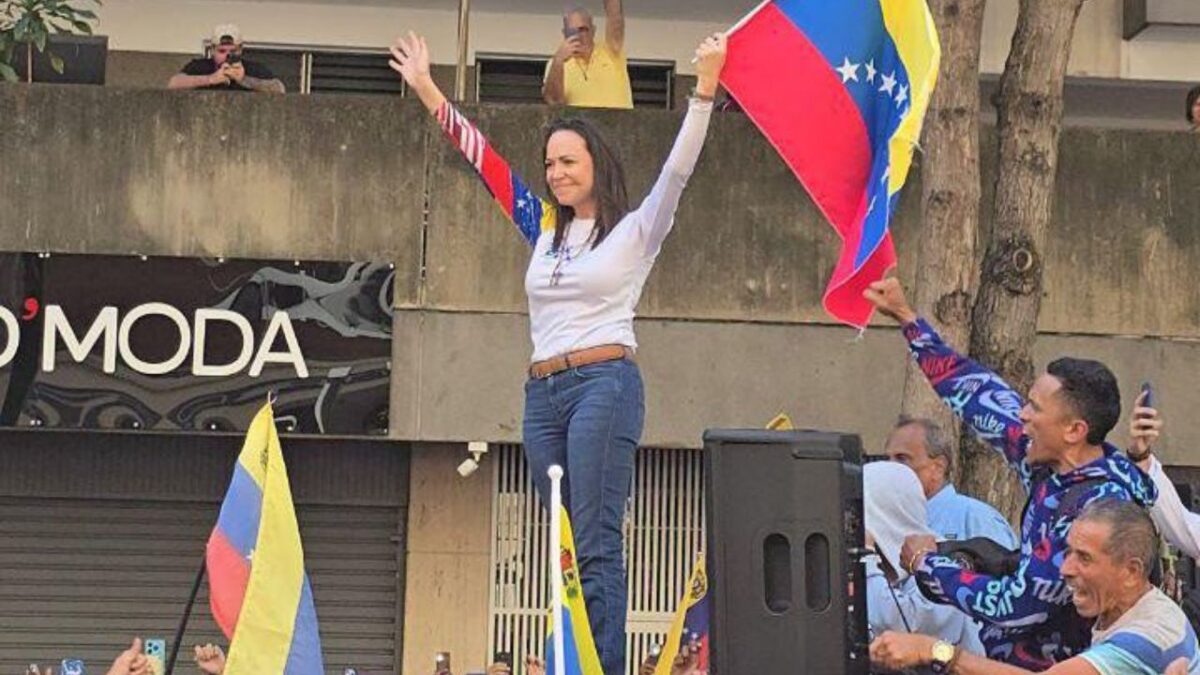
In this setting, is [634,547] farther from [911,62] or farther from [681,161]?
[681,161]

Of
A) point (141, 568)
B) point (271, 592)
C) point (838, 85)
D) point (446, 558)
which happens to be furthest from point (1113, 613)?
point (141, 568)

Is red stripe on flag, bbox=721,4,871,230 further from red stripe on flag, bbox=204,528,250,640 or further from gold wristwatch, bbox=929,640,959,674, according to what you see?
red stripe on flag, bbox=204,528,250,640

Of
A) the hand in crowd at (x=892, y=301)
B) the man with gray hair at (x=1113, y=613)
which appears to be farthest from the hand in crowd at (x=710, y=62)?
the man with gray hair at (x=1113, y=613)

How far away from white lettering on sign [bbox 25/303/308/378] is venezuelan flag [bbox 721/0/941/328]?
6672 mm

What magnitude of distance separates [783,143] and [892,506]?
132 centimetres

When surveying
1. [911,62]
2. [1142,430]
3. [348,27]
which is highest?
[348,27]

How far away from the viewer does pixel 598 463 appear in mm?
6496

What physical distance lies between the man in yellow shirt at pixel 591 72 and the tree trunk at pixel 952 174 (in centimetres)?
291

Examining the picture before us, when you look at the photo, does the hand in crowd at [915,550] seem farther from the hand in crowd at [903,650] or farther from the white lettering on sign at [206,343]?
the white lettering on sign at [206,343]

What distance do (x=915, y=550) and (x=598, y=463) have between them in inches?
38.5

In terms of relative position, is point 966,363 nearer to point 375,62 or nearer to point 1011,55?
point 1011,55

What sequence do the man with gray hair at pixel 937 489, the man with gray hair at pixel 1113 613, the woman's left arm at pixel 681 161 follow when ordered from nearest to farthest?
the man with gray hair at pixel 1113 613, the woman's left arm at pixel 681 161, the man with gray hair at pixel 937 489

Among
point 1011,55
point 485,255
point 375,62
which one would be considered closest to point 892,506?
point 1011,55

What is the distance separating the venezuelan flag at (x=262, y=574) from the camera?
641 cm
